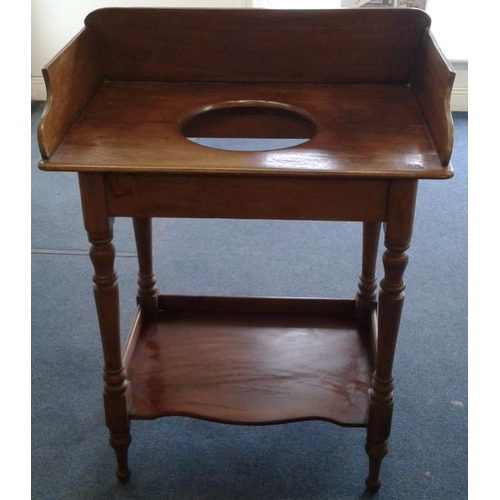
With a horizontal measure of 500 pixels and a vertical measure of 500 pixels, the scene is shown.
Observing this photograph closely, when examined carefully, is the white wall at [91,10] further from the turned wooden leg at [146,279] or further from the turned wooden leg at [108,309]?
the turned wooden leg at [108,309]

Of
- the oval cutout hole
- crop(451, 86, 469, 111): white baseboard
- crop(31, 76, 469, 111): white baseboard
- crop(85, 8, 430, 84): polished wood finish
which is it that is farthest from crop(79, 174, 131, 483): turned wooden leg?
crop(451, 86, 469, 111): white baseboard

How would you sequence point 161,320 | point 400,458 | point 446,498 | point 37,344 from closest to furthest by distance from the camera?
point 446,498 < point 400,458 < point 161,320 < point 37,344

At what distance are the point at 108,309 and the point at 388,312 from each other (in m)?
0.53

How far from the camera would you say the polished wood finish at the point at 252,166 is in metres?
1.15

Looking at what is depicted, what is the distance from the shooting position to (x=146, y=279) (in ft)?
5.82

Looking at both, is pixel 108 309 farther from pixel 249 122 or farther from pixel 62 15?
pixel 62 15

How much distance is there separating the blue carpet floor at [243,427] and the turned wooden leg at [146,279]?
24cm

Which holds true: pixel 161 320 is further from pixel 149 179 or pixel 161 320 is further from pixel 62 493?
pixel 149 179

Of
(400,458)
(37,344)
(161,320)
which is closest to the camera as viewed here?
(400,458)

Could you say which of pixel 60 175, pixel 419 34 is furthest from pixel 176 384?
pixel 60 175

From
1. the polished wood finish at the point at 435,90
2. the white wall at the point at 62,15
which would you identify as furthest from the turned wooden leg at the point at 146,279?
the white wall at the point at 62,15

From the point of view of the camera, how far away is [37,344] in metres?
1.96
